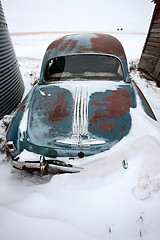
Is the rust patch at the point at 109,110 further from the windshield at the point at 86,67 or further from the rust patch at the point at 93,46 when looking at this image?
the rust patch at the point at 93,46

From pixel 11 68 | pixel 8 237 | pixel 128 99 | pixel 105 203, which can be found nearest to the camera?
pixel 8 237

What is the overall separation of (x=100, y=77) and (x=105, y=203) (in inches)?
72.4

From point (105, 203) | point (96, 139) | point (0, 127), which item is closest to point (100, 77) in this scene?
point (96, 139)

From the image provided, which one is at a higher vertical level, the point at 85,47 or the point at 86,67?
the point at 85,47

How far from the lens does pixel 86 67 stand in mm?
2557

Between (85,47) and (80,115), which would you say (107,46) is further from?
(80,115)

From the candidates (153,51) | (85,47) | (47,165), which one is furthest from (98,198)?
(153,51)

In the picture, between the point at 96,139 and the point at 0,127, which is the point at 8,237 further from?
the point at 0,127

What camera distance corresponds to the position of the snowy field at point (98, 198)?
136 centimetres

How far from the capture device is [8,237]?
1.31 meters

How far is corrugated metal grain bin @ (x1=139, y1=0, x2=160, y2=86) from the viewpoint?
5306mm

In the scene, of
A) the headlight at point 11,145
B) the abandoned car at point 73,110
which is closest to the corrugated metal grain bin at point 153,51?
the abandoned car at point 73,110

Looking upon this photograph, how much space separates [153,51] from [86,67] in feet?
14.5

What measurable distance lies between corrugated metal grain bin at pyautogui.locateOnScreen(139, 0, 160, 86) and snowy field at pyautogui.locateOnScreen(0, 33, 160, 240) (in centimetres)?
415
